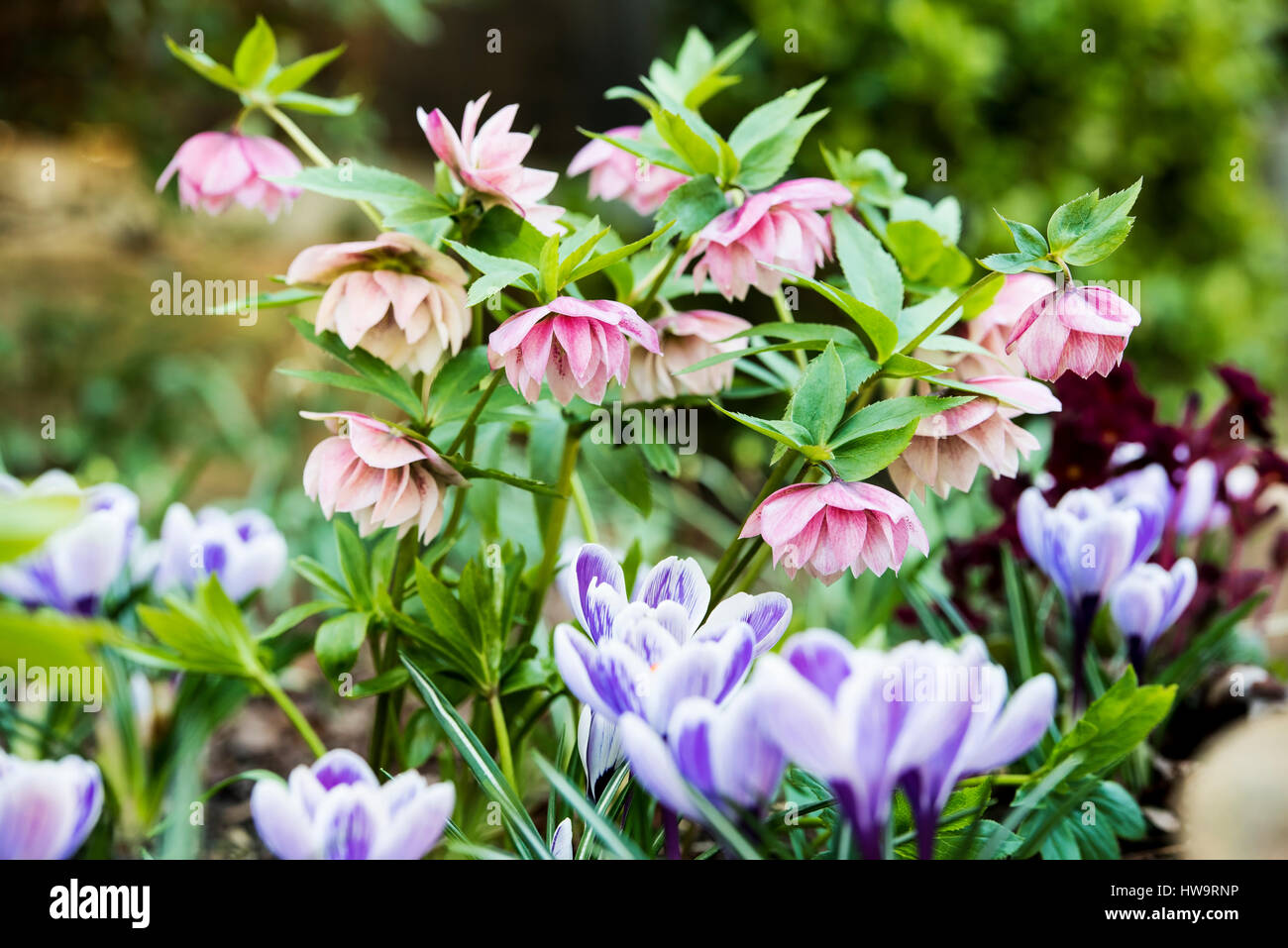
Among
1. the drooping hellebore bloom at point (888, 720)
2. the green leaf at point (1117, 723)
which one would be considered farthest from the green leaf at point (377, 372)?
the green leaf at point (1117, 723)

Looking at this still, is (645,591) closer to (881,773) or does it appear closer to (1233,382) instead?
(881,773)

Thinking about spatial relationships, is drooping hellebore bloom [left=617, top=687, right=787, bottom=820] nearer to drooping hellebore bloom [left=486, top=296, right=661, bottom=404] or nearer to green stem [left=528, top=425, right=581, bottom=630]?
drooping hellebore bloom [left=486, top=296, right=661, bottom=404]

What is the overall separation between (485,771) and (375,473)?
19 centimetres

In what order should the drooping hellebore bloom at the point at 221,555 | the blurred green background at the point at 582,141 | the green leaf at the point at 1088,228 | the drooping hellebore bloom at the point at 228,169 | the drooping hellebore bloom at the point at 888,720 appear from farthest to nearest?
1. the blurred green background at the point at 582,141
2. the drooping hellebore bloom at the point at 221,555
3. the drooping hellebore bloom at the point at 228,169
4. the green leaf at the point at 1088,228
5. the drooping hellebore bloom at the point at 888,720

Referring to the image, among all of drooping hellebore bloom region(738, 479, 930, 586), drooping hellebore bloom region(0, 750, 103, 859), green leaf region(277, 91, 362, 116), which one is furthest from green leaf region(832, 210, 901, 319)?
drooping hellebore bloom region(0, 750, 103, 859)

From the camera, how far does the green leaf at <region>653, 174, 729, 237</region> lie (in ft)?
2.08

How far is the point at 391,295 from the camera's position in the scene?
0.63 m

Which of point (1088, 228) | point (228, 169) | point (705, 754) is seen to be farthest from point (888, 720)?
point (228, 169)

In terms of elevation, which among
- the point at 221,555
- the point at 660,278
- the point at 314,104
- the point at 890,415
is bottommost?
the point at 221,555

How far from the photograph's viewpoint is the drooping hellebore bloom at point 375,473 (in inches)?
22.6

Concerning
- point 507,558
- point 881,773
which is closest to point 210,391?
point 507,558

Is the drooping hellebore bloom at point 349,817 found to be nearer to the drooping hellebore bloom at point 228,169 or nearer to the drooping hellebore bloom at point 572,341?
the drooping hellebore bloom at point 572,341

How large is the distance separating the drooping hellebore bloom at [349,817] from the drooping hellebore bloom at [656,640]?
9 centimetres

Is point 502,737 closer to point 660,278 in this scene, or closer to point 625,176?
point 660,278
